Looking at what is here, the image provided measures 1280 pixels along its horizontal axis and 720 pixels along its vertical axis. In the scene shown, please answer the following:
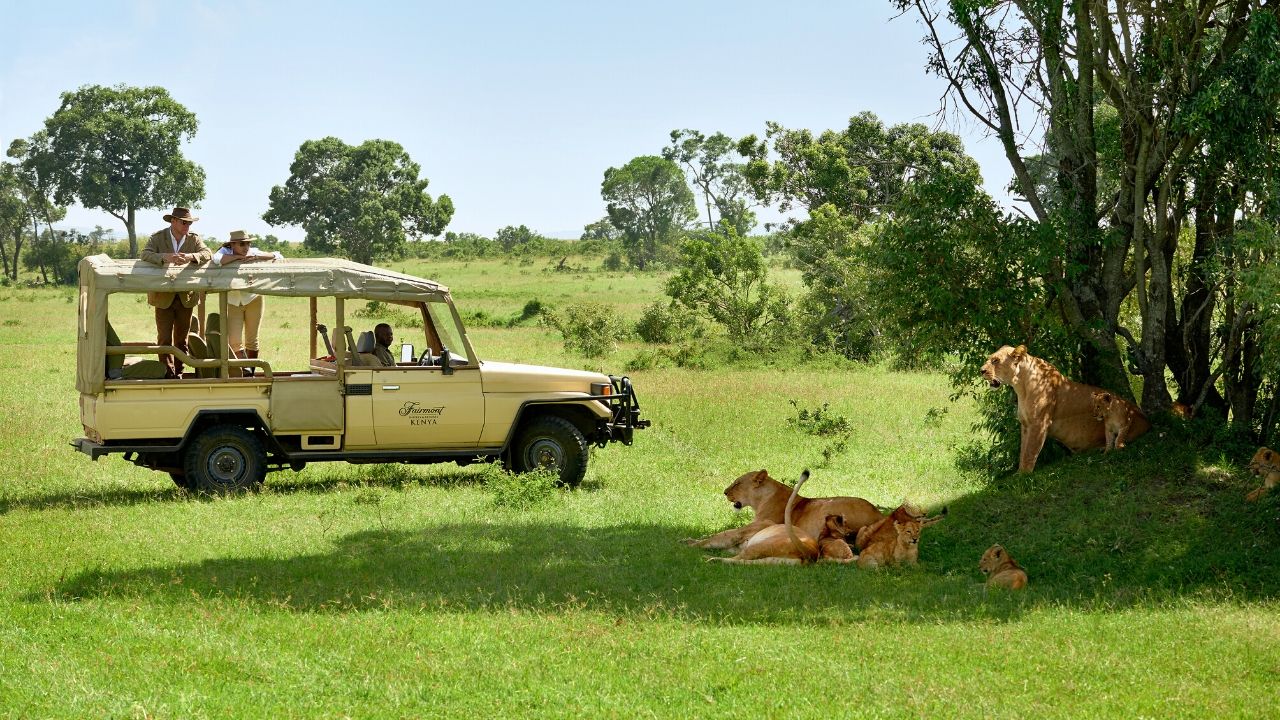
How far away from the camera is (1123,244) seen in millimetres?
11219

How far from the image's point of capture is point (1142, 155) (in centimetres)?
1060

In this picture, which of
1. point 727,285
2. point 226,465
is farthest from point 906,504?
point 727,285

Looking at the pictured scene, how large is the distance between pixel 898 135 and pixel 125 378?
29241mm

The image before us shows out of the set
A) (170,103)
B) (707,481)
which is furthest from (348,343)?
(170,103)

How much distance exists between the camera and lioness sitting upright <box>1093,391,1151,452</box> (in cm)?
1032

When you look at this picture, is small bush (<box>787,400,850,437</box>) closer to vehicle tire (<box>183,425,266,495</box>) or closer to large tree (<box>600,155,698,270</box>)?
vehicle tire (<box>183,425,266,495</box>)

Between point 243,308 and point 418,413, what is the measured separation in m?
2.00

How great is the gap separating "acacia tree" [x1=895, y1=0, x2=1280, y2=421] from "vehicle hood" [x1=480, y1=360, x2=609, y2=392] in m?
4.65

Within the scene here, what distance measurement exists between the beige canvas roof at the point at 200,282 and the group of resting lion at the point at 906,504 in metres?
3.82

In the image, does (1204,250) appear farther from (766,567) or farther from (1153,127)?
(766,567)

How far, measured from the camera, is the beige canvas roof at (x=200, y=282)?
11.1m

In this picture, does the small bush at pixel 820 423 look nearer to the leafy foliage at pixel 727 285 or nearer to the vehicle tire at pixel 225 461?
the vehicle tire at pixel 225 461

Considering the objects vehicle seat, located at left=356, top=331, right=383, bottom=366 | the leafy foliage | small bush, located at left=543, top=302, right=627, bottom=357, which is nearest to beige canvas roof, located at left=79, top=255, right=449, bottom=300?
vehicle seat, located at left=356, top=331, right=383, bottom=366

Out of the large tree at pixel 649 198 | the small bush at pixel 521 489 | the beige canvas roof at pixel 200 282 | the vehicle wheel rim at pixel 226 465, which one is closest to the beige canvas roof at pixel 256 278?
the beige canvas roof at pixel 200 282
